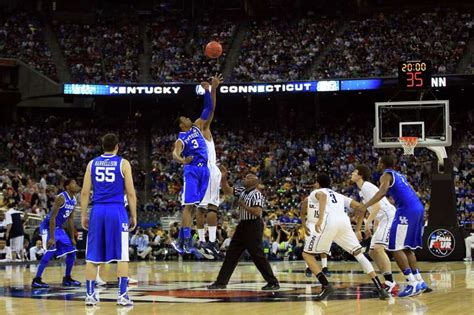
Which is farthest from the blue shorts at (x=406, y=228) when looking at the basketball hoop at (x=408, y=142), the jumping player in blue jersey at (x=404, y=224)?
the basketball hoop at (x=408, y=142)

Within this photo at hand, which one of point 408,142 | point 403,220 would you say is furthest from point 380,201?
point 408,142

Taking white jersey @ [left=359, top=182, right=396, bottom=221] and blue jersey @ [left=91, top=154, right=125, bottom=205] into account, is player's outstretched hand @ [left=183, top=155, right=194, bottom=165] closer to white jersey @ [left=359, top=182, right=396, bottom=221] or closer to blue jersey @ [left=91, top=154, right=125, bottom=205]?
blue jersey @ [left=91, top=154, right=125, bottom=205]

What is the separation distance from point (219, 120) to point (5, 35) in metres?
10.8

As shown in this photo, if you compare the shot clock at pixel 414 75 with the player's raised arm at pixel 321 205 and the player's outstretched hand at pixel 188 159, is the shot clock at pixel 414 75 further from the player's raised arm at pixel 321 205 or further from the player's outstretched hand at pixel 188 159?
the player's outstretched hand at pixel 188 159

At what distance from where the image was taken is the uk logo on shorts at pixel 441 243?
25.6 meters

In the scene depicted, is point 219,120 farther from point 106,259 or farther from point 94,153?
point 106,259

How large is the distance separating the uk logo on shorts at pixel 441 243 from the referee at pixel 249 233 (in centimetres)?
1186

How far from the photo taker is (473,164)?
1379 inches

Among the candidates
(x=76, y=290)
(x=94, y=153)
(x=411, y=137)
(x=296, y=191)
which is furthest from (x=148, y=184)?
(x=76, y=290)

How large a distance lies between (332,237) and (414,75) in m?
14.9

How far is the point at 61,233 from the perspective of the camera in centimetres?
1644

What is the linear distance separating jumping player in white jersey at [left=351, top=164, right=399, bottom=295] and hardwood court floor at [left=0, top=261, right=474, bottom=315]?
0.48m

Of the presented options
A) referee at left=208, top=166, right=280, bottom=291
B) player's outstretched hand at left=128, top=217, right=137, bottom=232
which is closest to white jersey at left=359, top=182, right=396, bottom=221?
referee at left=208, top=166, right=280, bottom=291

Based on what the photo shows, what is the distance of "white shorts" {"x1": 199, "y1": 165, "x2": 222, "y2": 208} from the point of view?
1344 cm
